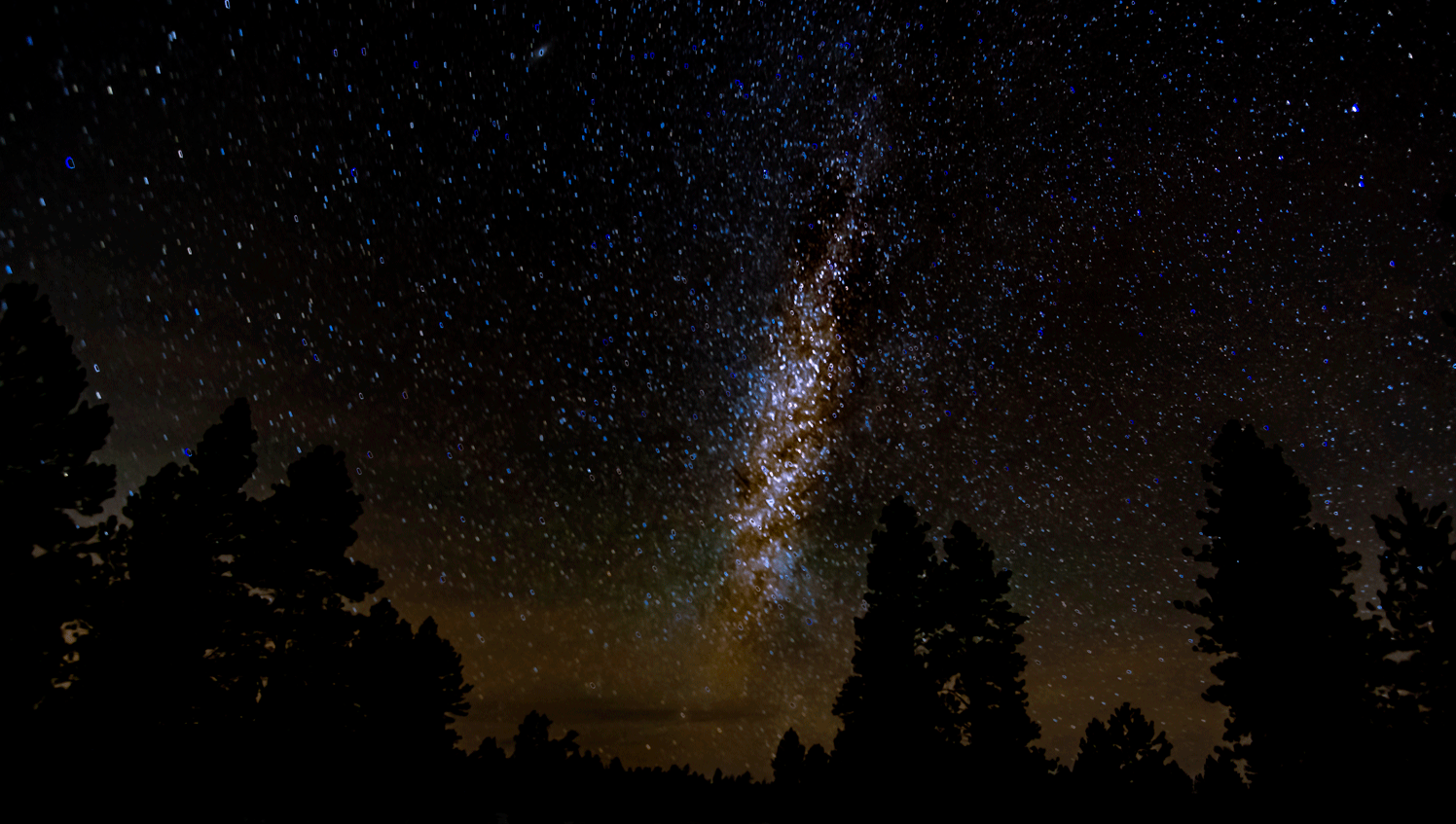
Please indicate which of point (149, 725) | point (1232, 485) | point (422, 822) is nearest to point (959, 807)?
point (1232, 485)

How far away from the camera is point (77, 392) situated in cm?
1517

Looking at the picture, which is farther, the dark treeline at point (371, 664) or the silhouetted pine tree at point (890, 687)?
the silhouetted pine tree at point (890, 687)

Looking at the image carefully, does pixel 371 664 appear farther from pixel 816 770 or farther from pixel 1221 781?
pixel 1221 781

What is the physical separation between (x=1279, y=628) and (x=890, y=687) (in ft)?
38.8

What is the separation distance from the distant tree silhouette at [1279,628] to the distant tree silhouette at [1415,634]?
0.60 m

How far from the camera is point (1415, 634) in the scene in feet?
55.1

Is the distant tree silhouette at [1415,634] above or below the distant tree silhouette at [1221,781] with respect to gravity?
above

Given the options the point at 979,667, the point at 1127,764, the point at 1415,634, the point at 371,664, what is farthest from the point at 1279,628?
the point at 371,664

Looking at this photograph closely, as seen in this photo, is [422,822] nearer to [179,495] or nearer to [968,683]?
[179,495]

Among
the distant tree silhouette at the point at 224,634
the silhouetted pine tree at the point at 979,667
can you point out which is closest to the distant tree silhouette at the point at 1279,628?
the silhouetted pine tree at the point at 979,667

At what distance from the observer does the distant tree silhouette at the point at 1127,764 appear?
2150 cm

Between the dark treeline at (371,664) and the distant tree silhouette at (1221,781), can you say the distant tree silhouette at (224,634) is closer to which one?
the dark treeline at (371,664)

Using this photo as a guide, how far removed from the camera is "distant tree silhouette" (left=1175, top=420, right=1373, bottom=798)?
54.0 feet

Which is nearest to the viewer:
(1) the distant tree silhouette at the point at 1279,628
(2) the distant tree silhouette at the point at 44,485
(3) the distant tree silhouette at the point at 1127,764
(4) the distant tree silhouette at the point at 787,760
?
(2) the distant tree silhouette at the point at 44,485
